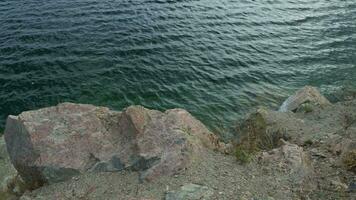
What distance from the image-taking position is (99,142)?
54.4 ft

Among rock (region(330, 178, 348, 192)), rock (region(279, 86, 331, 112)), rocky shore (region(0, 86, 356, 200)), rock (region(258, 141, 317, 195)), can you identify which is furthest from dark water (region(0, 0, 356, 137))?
rock (region(330, 178, 348, 192))

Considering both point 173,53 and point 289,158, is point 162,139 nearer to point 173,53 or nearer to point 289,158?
point 289,158

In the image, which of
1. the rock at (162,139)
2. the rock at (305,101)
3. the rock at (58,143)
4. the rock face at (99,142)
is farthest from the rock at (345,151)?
the rock at (58,143)

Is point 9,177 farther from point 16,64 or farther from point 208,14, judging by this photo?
point 208,14

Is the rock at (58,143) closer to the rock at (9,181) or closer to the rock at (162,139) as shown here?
the rock at (9,181)

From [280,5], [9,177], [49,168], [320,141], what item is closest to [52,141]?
[49,168]

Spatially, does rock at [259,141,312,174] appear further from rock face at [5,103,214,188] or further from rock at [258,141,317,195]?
rock face at [5,103,214,188]

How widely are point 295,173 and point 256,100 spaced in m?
13.0

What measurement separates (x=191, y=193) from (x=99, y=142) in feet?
15.8

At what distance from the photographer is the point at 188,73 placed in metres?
29.6

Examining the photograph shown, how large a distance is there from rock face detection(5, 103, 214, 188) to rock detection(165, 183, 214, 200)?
3.59 feet

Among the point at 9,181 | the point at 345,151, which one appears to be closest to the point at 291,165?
the point at 345,151

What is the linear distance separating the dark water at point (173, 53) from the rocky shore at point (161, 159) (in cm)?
793

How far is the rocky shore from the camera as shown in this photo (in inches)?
544
